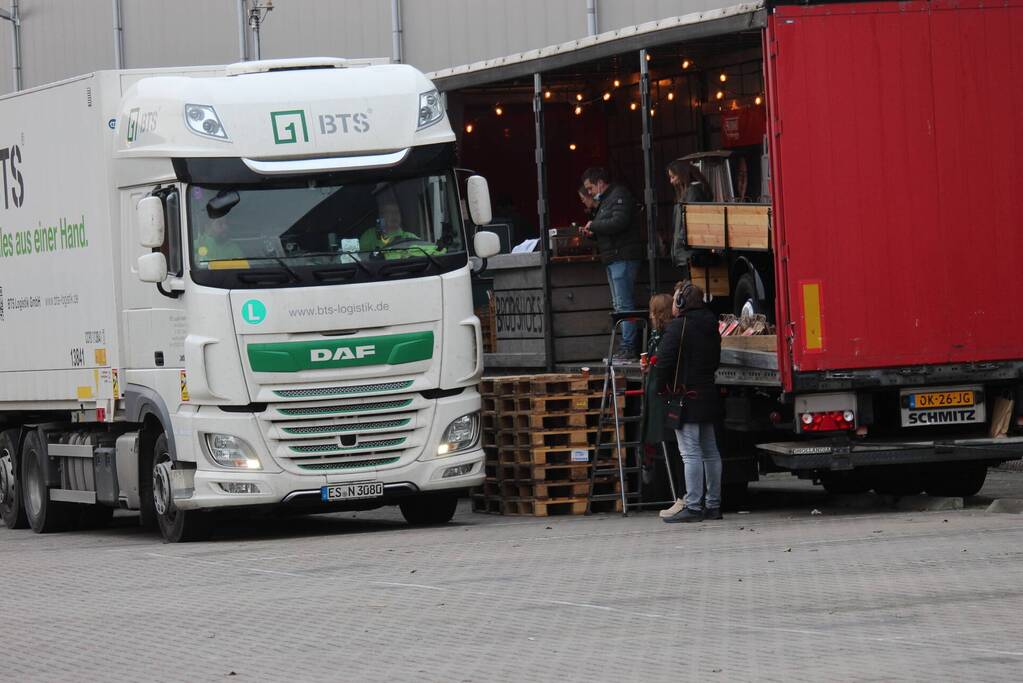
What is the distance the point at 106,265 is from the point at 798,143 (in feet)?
19.4

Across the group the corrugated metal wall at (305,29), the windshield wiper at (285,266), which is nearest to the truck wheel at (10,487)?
the windshield wiper at (285,266)

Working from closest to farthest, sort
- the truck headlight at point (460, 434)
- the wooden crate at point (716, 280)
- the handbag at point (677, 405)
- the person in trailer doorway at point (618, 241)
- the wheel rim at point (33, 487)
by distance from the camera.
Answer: the handbag at point (677, 405) < the truck headlight at point (460, 434) < the wooden crate at point (716, 280) < the person in trailer doorway at point (618, 241) < the wheel rim at point (33, 487)

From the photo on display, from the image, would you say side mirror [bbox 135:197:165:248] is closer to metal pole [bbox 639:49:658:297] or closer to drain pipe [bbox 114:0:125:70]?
metal pole [bbox 639:49:658:297]

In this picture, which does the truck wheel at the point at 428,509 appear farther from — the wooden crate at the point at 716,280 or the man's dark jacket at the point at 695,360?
the wooden crate at the point at 716,280

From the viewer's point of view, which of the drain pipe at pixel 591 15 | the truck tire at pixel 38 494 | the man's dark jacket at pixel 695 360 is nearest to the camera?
the man's dark jacket at pixel 695 360

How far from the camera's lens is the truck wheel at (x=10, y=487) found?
61.0 feet

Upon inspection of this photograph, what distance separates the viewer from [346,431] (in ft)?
48.8

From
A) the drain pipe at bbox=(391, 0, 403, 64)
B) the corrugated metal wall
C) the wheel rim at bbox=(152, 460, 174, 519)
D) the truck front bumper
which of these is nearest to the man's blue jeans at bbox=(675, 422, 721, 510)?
the truck front bumper

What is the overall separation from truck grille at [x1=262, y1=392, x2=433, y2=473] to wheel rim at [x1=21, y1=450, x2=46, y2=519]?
4148 millimetres

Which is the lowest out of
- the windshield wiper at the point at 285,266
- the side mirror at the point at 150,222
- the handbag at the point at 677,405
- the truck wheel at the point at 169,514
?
the truck wheel at the point at 169,514

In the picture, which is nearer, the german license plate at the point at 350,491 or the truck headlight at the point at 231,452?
the truck headlight at the point at 231,452

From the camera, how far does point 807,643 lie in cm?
849

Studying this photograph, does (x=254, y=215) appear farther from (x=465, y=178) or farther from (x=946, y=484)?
(x=946, y=484)

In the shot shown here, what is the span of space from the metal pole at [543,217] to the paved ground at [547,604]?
2.79 metres
